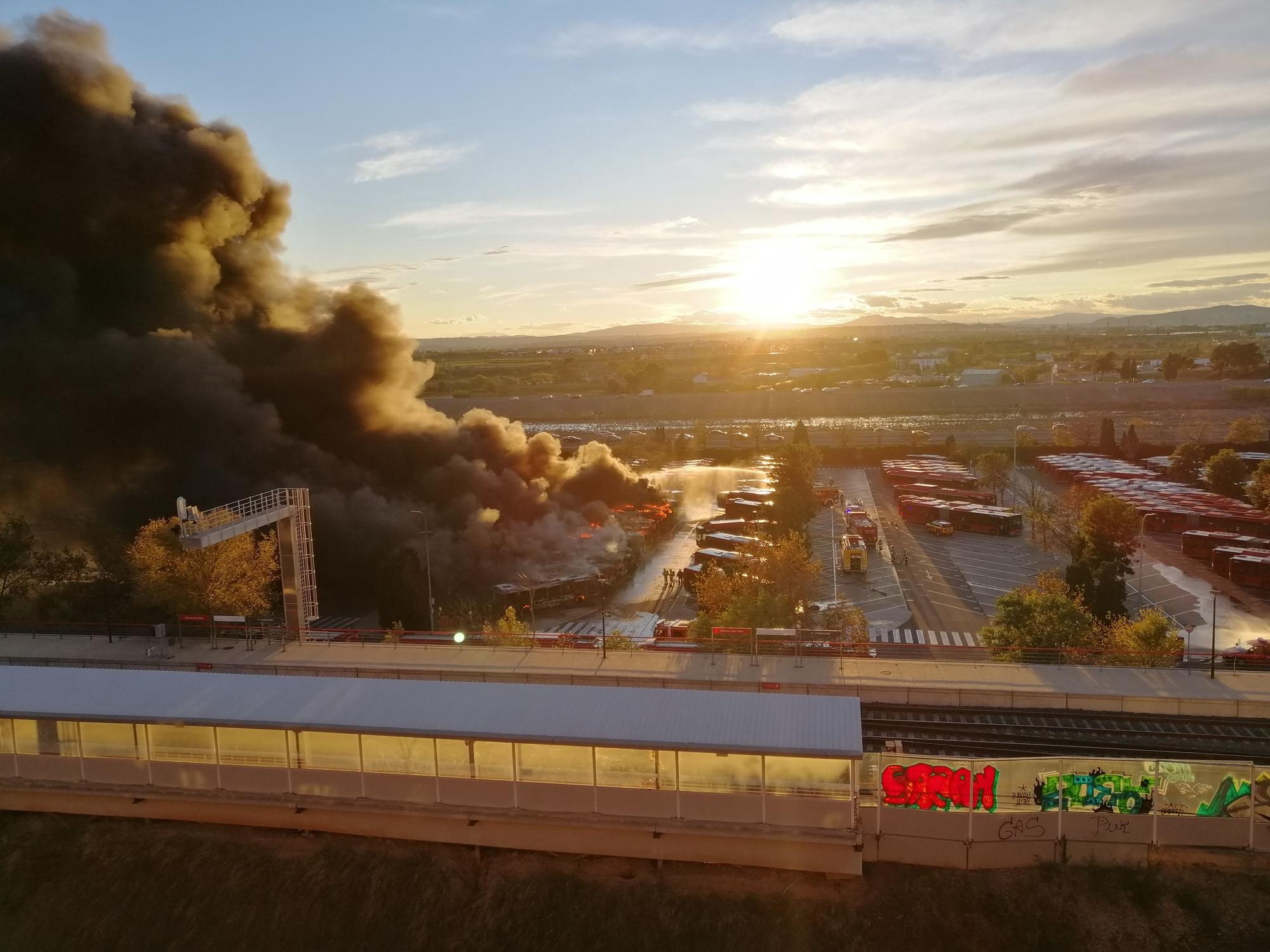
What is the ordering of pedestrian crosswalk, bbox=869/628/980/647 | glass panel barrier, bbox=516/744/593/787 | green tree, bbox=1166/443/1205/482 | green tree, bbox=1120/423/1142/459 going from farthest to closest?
1. green tree, bbox=1120/423/1142/459
2. green tree, bbox=1166/443/1205/482
3. pedestrian crosswalk, bbox=869/628/980/647
4. glass panel barrier, bbox=516/744/593/787

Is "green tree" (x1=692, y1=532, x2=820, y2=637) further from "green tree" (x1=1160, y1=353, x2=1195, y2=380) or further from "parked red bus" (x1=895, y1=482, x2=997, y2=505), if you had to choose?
"green tree" (x1=1160, y1=353, x2=1195, y2=380)

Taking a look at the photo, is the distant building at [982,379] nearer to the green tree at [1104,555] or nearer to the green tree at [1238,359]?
the green tree at [1238,359]

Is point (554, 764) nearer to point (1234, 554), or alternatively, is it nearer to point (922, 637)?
point (922, 637)

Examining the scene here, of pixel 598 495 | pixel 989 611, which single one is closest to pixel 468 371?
pixel 598 495

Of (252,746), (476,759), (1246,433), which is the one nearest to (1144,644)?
(476,759)

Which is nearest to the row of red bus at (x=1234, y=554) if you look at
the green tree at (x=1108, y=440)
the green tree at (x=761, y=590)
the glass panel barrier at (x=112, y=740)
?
the green tree at (x=761, y=590)

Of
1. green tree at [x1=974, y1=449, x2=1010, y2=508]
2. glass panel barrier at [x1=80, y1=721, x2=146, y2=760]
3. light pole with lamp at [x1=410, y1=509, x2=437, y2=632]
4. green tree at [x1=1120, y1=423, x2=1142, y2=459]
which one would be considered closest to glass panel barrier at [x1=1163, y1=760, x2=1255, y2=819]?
glass panel barrier at [x1=80, y1=721, x2=146, y2=760]

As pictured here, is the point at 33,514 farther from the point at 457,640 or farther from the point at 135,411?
the point at 457,640
